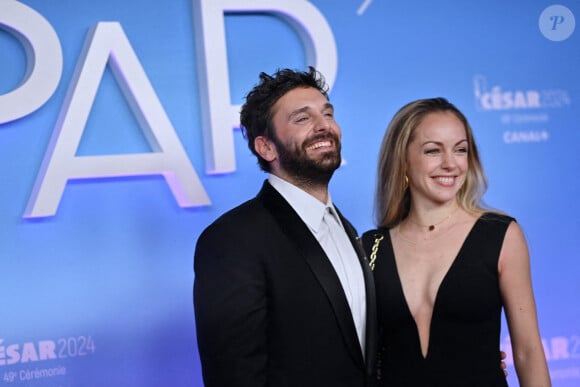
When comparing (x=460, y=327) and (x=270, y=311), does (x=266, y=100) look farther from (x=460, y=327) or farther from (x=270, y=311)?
(x=460, y=327)

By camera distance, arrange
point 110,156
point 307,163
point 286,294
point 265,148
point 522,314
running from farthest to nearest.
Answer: point 110,156 < point 265,148 < point 307,163 < point 522,314 < point 286,294

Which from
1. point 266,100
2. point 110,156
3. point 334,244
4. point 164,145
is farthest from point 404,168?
point 110,156

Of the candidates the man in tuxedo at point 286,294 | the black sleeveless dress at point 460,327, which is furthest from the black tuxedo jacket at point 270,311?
the black sleeveless dress at point 460,327

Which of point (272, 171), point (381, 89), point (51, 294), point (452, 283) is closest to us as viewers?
point (452, 283)

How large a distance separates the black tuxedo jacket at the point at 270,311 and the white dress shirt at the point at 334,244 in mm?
69

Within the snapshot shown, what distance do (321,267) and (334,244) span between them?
6.3 inches

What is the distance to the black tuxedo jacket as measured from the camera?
206cm

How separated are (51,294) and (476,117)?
2.18 m

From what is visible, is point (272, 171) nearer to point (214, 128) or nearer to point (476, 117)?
point (214, 128)

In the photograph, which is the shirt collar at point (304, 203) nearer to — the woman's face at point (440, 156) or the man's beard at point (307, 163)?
the man's beard at point (307, 163)

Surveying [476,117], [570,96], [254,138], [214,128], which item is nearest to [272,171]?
[254,138]

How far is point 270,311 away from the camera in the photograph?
2.12 meters

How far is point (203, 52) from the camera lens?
335 cm

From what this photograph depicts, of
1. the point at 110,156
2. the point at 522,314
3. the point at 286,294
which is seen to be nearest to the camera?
the point at 286,294
